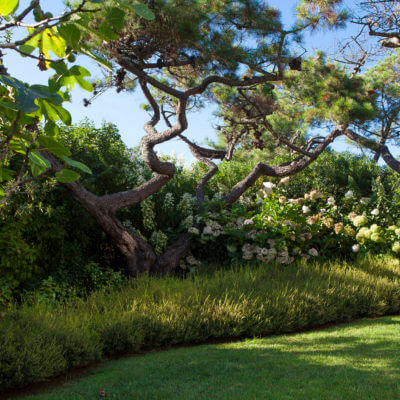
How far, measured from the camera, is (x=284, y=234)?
7184mm

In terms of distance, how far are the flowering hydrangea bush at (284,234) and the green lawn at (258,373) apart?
2.70 metres

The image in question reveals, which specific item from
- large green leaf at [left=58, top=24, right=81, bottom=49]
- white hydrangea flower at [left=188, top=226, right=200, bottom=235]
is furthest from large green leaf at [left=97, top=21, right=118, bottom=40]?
white hydrangea flower at [left=188, top=226, right=200, bottom=235]

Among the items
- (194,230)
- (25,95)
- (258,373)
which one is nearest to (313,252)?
(194,230)

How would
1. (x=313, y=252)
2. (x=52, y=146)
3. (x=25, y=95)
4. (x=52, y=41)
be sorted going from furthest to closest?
(x=313, y=252) < (x=52, y=41) < (x=52, y=146) < (x=25, y=95)

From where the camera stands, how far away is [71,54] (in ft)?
4.56

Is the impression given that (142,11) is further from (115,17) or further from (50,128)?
(50,128)

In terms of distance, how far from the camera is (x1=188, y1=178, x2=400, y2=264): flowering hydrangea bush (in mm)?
7090

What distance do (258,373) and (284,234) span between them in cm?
397

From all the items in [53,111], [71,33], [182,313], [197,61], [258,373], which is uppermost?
[197,61]

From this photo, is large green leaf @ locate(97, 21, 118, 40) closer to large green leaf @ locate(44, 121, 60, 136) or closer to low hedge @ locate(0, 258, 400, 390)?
large green leaf @ locate(44, 121, 60, 136)

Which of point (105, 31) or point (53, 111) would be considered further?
point (53, 111)

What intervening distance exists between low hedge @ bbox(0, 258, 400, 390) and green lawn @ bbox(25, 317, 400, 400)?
0.22 m

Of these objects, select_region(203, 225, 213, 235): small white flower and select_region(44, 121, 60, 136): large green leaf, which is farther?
select_region(203, 225, 213, 235): small white flower

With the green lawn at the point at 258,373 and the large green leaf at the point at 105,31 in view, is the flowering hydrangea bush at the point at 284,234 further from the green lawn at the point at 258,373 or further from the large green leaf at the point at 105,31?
the large green leaf at the point at 105,31
